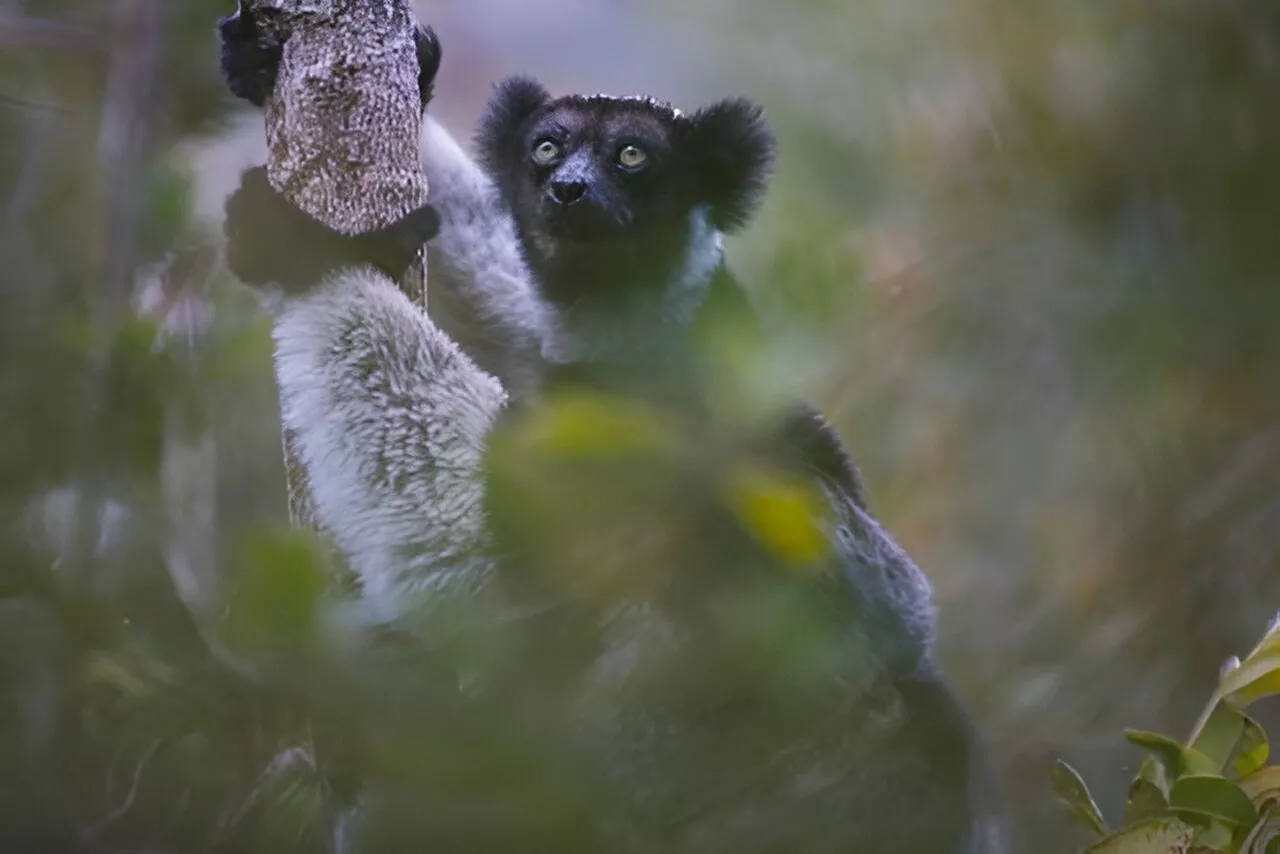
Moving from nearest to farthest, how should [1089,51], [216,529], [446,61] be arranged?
[216,529], [446,61], [1089,51]

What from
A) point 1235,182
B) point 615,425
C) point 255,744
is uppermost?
point 1235,182

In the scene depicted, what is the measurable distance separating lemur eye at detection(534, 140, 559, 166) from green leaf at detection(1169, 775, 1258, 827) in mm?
1276

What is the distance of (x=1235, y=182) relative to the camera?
2145mm

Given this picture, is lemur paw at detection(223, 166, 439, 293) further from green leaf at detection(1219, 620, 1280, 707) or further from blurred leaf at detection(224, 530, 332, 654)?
green leaf at detection(1219, 620, 1280, 707)

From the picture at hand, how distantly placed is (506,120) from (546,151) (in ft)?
0.26

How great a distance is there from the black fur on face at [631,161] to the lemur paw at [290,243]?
0.84 ft

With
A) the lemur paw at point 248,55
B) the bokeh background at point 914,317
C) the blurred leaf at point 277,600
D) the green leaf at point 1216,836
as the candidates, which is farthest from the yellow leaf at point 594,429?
the green leaf at point 1216,836

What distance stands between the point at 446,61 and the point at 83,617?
954 millimetres

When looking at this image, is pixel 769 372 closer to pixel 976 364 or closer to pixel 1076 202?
pixel 976 364

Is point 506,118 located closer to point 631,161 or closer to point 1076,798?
point 631,161

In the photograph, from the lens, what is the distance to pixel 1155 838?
4.87ft

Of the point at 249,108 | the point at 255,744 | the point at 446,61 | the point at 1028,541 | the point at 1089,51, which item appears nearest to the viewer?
the point at 255,744

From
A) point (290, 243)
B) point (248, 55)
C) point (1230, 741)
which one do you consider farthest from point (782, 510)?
point (248, 55)

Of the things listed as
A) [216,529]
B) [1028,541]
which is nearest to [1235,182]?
[1028,541]
